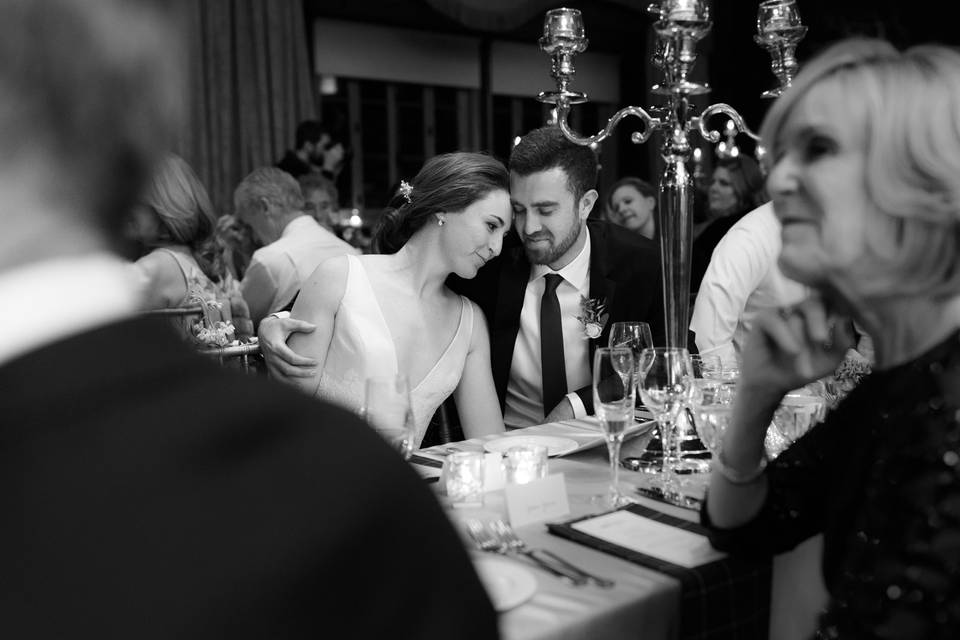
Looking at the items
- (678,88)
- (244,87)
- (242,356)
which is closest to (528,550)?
(678,88)

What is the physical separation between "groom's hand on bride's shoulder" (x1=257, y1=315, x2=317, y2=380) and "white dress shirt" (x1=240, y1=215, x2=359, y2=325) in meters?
1.85

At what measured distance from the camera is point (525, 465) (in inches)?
63.8

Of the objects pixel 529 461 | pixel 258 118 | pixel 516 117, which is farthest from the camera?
pixel 516 117

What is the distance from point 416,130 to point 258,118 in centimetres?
171

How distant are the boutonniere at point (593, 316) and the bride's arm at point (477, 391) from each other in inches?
12.5

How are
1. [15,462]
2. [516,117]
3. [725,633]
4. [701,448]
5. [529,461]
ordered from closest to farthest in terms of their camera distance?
[15,462] → [725,633] → [529,461] → [701,448] → [516,117]

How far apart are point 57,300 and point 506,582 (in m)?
0.82

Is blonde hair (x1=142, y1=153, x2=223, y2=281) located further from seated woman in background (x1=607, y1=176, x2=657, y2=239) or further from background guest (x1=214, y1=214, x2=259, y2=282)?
seated woman in background (x1=607, y1=176, x2=657, y2=239)

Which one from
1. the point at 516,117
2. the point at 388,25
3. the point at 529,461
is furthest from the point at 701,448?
the point at 516,117

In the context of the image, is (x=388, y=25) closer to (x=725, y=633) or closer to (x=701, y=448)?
(x=701, y=448)

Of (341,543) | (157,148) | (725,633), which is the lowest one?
(725,633)

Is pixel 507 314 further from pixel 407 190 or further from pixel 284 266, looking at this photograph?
pixel 284 266

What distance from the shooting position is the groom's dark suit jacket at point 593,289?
2814 mm

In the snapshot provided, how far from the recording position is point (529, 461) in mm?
1619
